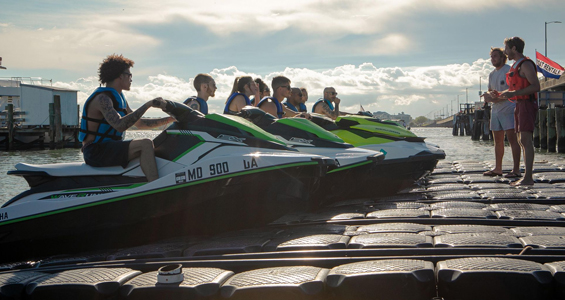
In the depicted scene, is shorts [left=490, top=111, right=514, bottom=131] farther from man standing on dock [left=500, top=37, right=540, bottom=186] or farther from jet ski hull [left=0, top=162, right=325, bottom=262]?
jet ski hull [left=0, top=162, right=325, bottom=262]

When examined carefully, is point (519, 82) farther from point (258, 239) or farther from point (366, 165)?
point (258, 239)

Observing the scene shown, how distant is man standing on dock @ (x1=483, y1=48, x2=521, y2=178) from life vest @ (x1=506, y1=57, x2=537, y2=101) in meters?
0.26

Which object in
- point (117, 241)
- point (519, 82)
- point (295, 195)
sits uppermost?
point (519, 82)

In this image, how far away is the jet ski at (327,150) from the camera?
594 cm

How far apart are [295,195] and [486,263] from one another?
1.98 meters

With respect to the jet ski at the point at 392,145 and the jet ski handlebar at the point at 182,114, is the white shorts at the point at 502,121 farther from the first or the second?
the jet ski handlebar at the point at 182,114

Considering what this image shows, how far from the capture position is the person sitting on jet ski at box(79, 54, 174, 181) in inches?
191

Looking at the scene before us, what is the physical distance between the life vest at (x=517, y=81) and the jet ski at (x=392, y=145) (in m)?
1.27

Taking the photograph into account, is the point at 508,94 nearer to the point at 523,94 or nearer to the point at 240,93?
the point at 523,94

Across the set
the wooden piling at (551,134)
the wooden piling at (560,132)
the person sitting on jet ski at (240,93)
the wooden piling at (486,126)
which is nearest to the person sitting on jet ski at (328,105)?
the person sitting on jet ski at (240,93)

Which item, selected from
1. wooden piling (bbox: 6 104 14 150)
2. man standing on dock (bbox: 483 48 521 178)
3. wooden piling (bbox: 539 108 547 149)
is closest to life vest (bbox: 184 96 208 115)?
man standing on dock (bbox: 483 48 521 178)

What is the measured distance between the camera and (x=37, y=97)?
4716 cm

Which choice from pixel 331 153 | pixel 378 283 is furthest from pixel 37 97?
pixel 378 283

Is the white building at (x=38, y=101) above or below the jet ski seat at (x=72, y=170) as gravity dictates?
above
